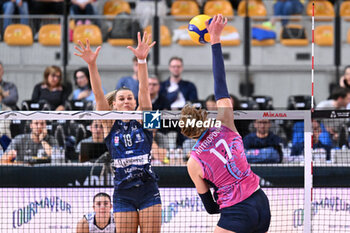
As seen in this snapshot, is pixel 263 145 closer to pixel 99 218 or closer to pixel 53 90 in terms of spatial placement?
pixel 99 218

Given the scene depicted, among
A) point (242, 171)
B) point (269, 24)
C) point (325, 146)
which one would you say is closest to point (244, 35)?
point (269, 24)

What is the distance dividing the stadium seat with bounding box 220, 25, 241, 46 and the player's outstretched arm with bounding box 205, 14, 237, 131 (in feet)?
25.3

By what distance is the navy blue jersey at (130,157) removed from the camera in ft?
20.9

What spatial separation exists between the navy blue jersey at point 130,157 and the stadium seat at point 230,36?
7094 millimetres

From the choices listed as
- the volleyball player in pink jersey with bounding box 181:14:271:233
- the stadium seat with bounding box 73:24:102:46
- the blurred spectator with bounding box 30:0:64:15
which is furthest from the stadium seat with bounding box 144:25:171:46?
the volleyball player in pink jersey with bounding box 181:14:271:233

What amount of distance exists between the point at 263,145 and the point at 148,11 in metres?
5.24

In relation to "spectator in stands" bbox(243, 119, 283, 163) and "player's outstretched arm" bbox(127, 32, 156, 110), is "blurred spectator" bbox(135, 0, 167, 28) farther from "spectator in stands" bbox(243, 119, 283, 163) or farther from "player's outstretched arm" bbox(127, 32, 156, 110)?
"player's outstretched arm" bbox(127, 32, 156, 110)

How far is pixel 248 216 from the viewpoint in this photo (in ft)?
16.8

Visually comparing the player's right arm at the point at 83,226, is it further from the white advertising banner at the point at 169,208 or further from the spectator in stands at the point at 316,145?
the spectator in stands at the point at 316,145

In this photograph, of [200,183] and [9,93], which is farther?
[9,93]

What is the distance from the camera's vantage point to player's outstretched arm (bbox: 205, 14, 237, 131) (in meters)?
5.32

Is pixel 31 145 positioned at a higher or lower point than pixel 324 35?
lower

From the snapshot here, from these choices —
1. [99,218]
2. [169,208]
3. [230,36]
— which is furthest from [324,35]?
[99,218]

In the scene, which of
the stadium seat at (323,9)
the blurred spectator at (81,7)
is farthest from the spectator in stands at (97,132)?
the stadium seat at (323,9)
